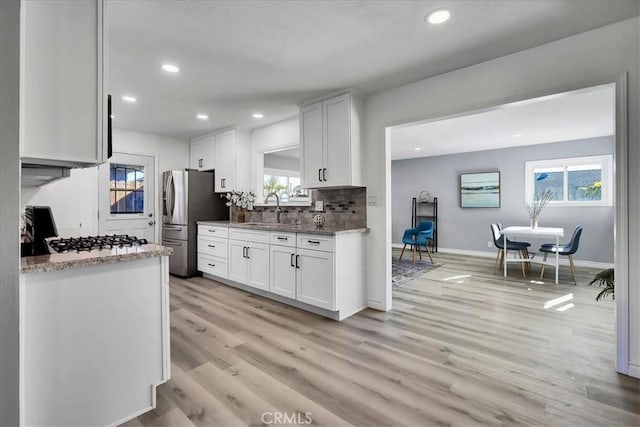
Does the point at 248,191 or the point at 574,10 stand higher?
the point at 574,10

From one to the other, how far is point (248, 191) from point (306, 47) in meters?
2.78

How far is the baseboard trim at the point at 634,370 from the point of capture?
1.98 m

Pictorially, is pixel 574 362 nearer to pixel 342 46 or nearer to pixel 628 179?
pixel 628 179

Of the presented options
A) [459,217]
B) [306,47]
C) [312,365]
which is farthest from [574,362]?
[459,217]

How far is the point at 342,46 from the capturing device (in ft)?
7.73

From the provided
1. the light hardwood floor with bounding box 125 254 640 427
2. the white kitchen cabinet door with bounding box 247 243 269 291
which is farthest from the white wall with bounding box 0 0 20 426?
the white kitchen cabinet door with bounding box 247 243 269 291

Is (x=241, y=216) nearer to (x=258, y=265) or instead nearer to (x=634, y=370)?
(x=258, y=265)

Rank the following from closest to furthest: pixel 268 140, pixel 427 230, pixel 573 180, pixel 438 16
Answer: pixel 438 16, pixel 268 140, pixel 573 180, pixel 427 230

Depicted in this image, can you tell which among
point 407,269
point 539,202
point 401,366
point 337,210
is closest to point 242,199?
point 337,210

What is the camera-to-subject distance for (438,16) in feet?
6.48

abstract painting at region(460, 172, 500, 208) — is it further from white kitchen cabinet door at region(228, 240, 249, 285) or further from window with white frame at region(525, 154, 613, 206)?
white kitchen cabinet door at region(228, 240, 249, 285)

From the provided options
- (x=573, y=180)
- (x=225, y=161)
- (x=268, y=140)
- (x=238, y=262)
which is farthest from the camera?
(x=573, y=180)

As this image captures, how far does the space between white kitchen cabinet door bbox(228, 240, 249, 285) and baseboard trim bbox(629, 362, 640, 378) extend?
11.6ft

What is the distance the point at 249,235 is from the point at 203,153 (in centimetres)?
225
